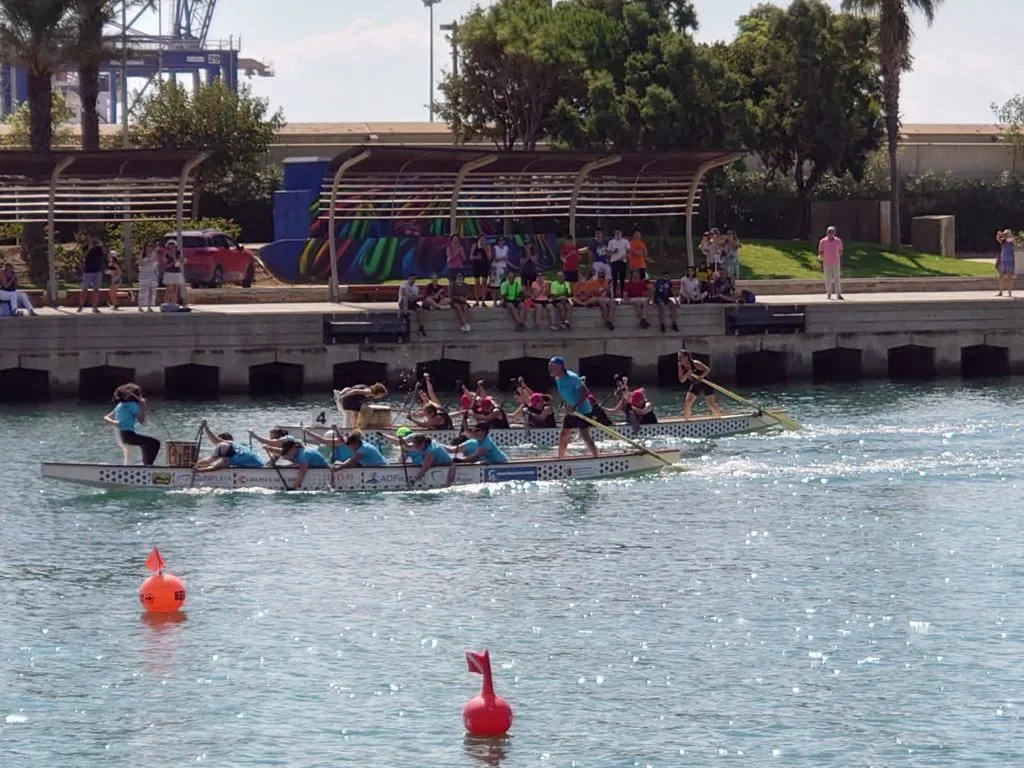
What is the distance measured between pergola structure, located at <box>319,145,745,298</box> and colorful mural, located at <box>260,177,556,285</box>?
3.98 metres

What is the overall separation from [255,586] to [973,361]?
89.4 ft

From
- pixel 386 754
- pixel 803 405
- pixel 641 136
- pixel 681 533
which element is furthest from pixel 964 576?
pixel 641 136

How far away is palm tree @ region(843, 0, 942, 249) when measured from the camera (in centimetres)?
6081

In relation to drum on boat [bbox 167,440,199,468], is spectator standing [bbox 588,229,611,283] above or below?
above

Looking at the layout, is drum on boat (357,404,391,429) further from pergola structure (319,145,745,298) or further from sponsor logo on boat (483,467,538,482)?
pergola structure (319,145,745,298)

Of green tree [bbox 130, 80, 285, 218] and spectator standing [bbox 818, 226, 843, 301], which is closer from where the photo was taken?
spectator standing [bbox 818, 226, 843, 301]

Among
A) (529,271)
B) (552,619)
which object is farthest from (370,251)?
(552,619)

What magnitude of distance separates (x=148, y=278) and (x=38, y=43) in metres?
14.0

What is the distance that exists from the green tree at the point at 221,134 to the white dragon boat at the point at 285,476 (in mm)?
32980

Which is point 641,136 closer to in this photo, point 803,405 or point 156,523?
point 803,405

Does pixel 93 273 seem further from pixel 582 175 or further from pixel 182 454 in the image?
pixel 182 454

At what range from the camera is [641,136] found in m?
61.9

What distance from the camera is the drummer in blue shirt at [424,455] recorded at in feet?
103

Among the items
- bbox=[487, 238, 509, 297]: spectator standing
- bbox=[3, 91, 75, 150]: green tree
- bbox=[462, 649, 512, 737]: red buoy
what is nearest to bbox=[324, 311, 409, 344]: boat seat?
bbox=[487, 238, 509, 297]: spectator standing
